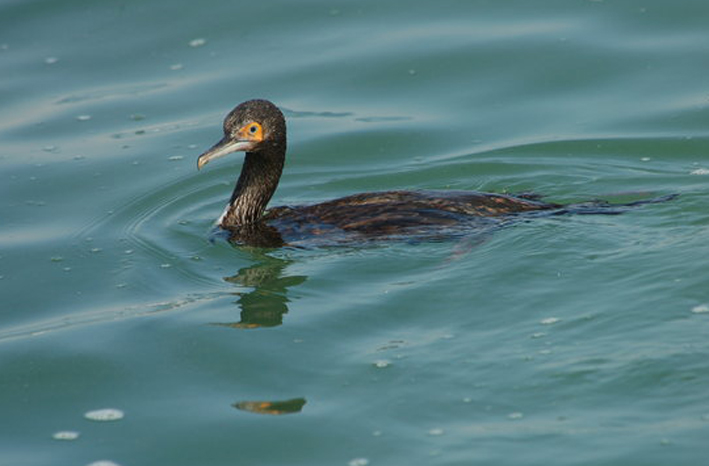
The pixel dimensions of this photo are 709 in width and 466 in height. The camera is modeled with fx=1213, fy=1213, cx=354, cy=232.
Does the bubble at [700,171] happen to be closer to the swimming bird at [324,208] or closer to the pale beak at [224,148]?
the swimming bird at [324,208]

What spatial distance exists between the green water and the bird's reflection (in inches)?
1.3

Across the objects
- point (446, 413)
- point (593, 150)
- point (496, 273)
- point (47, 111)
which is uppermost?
point (47, 111)

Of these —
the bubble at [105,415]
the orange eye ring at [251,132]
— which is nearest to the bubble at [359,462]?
the bubble at [105,415]

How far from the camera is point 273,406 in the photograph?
25.2 feet

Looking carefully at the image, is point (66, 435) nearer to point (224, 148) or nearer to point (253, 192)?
point (224, 148)

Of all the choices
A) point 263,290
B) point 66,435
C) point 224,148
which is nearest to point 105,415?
point 66,435

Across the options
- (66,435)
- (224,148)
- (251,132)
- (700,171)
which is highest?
(251,132)

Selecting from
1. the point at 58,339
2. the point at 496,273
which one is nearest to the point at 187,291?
the point at 58,339

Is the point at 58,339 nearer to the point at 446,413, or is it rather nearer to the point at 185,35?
the point at 446,413

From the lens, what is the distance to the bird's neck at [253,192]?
35.6 feet

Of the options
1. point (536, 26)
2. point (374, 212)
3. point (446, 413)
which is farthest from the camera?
point (536, 26)

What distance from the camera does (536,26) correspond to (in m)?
15.0

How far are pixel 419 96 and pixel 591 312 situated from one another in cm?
600

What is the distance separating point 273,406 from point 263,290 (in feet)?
6.48
